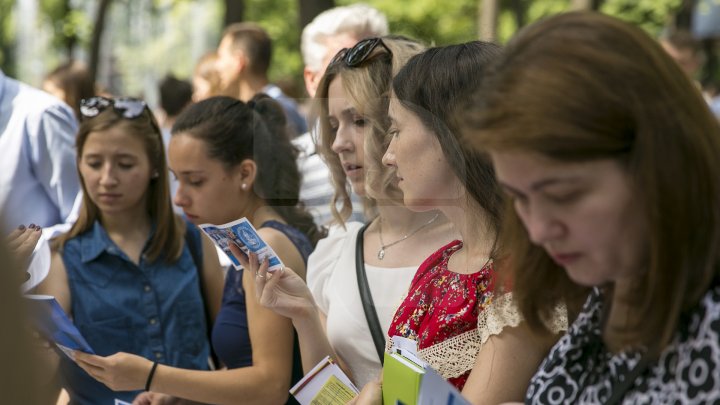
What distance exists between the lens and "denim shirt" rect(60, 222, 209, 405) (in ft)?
13.2

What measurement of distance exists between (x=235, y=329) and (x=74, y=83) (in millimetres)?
4679

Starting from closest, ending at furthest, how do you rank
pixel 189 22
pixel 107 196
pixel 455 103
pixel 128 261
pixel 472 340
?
1. pixel 472 340
2. pixel 455 103
3. pixel 128 261
4. pixel 107 196
5. pixel 189 22

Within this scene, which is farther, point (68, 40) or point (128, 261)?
point (68, 40)

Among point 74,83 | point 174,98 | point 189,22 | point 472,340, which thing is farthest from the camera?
point 189,22

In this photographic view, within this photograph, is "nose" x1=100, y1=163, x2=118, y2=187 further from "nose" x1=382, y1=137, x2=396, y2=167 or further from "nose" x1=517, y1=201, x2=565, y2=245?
"nose" x1=517, y1=201, x2=565, y2=245

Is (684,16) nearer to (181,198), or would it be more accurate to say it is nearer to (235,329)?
(181,198)

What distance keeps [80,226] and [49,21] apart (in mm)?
22129

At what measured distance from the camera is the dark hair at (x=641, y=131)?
5.43 feet

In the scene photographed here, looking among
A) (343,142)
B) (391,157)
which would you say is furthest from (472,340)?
(343,142)

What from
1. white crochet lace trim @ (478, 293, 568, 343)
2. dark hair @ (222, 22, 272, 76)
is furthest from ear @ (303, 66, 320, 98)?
white crochet lace trim @ (478, 293, 568, 343)

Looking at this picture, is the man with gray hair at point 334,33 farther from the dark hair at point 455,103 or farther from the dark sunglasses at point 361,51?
the dark hair at point 455,103

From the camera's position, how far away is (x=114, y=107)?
4.49 meters

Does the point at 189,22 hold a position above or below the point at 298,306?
below

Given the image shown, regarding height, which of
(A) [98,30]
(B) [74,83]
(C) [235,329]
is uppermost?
(C) [235,329]
